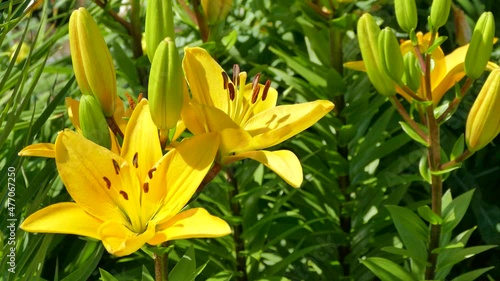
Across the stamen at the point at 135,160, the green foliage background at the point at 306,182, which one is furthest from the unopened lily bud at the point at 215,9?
the stamen at the point at 135,160

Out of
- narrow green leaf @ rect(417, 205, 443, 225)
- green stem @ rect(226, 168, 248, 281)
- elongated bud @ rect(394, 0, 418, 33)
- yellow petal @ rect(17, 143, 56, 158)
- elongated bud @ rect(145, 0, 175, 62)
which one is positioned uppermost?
elongated bud @ rect(145, 0, 175, 62)

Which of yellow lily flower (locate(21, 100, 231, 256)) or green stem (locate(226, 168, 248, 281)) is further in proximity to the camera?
green stem (locate(226, 168, 248, 281))

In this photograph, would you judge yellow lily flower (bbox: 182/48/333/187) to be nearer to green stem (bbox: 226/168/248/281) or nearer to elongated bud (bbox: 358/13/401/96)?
elongated bud (bbox: 358/13/401/96)

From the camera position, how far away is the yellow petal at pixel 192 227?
1.51ft

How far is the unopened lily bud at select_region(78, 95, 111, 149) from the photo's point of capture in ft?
1.67

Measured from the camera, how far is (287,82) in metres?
0.86

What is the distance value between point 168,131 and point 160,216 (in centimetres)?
6

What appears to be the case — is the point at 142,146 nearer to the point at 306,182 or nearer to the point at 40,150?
the point at 40,150

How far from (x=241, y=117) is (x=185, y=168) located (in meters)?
0.11

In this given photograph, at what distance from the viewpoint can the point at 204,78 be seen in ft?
1.86

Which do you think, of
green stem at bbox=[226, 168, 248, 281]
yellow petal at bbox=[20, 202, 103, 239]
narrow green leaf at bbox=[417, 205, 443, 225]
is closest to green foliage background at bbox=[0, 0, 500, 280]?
green stem at bbox=[226, 168, 248, 281]

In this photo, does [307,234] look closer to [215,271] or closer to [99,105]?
[215,271]

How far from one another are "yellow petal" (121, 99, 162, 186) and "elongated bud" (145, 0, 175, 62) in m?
0.05

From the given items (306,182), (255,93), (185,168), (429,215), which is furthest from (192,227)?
(306,182)
